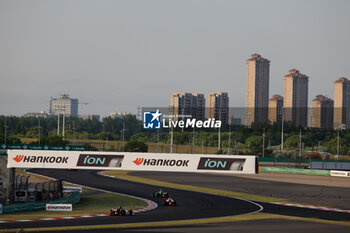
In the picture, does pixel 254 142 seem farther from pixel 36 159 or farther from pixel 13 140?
pixel 36 159

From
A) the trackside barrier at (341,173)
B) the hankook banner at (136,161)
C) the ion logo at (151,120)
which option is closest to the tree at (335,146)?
the trackside barrier at (341,173)

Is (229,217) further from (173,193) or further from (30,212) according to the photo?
(173,193)

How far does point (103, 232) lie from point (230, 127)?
8706 cm

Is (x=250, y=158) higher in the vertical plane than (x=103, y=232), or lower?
higher

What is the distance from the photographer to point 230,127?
114 metres

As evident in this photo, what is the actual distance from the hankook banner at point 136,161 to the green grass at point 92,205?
352 cm

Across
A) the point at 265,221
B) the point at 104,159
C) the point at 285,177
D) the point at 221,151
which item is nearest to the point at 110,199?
the point at 104,159

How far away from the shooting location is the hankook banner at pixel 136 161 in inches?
1387

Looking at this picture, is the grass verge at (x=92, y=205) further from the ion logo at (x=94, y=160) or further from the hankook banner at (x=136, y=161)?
the ion logo at (x=94, y=160)

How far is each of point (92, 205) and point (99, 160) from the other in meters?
9.92

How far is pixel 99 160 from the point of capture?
120ft

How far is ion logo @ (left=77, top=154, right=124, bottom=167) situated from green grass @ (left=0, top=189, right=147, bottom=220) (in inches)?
157

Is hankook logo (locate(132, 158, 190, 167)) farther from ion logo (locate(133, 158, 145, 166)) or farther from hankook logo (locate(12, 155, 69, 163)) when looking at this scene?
hankook logo (locate(12, 155, 69, 163))

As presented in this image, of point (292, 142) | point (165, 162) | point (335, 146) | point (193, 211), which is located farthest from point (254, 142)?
point (165, 162)
